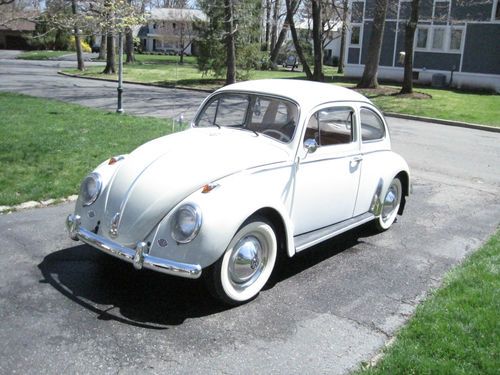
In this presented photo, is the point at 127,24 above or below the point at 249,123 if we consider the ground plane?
above

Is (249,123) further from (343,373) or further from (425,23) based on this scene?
(425,23)

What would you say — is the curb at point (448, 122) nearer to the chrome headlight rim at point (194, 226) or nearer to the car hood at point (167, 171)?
the car hood at point (167, 171)

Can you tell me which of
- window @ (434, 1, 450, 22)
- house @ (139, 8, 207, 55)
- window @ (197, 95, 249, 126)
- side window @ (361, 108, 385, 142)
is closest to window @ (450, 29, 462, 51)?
window @ (434, 1, 450, 22)

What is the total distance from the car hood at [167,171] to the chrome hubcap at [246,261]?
57 cm

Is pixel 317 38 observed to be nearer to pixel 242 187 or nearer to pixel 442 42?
pixel 442 42

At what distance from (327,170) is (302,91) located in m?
0.82

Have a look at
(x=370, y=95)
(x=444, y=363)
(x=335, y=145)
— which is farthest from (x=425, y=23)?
(x=444, y=363)

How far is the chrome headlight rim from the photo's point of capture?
3.91 m

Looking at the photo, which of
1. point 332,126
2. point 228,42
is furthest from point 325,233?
point 228,42

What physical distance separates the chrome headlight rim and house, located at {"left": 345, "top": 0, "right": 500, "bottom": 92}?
27042mm

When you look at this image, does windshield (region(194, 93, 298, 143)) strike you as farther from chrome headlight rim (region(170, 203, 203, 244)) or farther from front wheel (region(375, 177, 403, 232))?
front wheel (region(375, 177, 403, 232))

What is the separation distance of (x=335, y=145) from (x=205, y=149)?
1375 mm

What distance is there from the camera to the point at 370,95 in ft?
73.4

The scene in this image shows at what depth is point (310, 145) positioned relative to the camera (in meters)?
4.84
